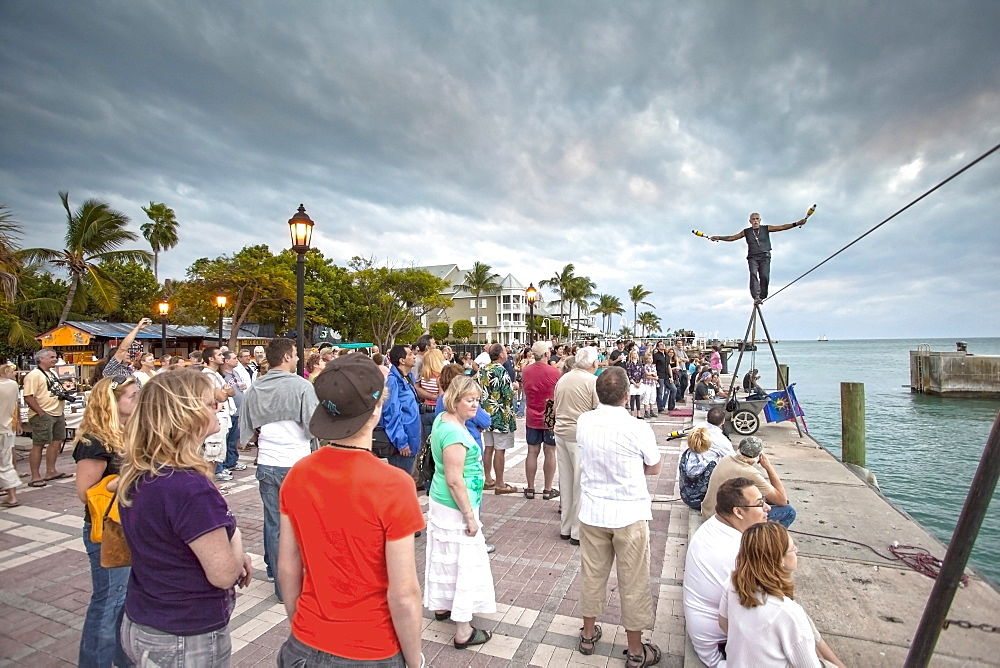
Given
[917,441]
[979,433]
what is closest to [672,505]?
[917,441]

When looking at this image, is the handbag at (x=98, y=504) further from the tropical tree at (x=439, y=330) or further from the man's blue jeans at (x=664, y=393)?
the tropical tree at (x=439, y=330)

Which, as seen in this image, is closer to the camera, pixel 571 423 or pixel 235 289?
pixel 571 423

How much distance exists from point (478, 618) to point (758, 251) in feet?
25.4

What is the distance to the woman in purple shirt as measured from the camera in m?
1.77

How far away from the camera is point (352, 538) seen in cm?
159

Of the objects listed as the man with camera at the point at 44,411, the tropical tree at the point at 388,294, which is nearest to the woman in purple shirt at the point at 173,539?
the man with camera at the point at 44,411

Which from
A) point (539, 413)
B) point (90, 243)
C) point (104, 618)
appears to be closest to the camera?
point (104, 618)

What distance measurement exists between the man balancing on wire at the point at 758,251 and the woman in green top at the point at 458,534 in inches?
283

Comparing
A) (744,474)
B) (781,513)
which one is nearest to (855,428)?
(781,513)

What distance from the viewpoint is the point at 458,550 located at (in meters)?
3.40

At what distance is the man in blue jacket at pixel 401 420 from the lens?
16.2 ft

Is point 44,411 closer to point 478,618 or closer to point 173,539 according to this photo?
point 478,618

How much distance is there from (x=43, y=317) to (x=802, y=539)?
3942 centimetres

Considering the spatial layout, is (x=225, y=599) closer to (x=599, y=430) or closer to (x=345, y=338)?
(x=599, y=430)
